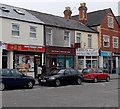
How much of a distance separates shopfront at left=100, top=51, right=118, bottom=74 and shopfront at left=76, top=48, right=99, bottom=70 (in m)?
1.22

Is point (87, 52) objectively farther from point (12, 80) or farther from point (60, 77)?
point (12, 80)

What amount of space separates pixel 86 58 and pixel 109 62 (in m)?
5.19

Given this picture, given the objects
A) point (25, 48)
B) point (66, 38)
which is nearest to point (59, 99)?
point (25, 48)

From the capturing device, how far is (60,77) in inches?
709

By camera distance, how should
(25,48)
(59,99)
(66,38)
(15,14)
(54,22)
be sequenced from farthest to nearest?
(66,38), (54,22), (15,14), (25,48), (59,99)

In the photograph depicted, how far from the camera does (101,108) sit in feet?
28.6

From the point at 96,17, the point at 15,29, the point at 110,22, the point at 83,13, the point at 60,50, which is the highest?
the point at 83,13

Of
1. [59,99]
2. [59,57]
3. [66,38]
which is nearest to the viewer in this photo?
[59,99]

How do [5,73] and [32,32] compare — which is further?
[32,32]

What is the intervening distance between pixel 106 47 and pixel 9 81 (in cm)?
1978

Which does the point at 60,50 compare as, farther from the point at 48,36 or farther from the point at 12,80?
the point at 12,80

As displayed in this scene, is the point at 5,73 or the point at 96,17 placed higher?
the point at 96,17

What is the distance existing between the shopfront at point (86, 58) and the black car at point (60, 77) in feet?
27.6

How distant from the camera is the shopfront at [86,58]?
2791cm
